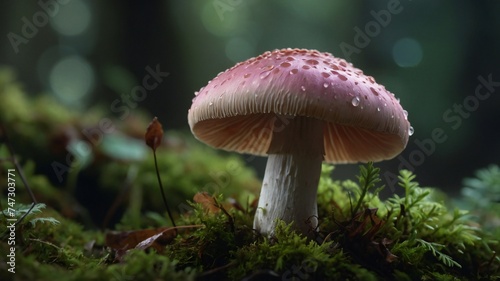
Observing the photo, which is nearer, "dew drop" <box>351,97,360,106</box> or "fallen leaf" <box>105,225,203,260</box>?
"dew drop" <box>351,97,360,106</box>

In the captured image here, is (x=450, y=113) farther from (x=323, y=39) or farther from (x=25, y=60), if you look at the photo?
(x=25, y=60)

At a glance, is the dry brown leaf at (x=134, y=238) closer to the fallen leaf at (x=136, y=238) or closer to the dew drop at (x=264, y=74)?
the fallen leaf at (x=136, y=238)

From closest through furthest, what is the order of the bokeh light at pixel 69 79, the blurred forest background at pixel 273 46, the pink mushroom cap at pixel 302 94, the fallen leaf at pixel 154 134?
the pink mushroom cap at pixel 302 94, the fallen leaf at pixel 154 134, the blurred forest background at pixel 273 46, the bokeh light at pixel 69 79

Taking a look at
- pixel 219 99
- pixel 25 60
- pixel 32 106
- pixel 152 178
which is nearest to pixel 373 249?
pixel 219 99

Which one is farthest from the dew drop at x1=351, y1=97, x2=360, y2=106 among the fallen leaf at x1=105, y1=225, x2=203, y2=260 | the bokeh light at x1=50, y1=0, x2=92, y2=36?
the bokeh light at x1=50, y1=0, x2=92, y2=36

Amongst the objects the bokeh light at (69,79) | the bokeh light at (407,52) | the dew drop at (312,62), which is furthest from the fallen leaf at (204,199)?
the bokeh light at (69,79)

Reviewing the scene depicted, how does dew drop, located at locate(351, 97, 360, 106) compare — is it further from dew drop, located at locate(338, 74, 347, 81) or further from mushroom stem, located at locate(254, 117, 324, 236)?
mushroom stem, located at locate(254, 117, 324, 236)

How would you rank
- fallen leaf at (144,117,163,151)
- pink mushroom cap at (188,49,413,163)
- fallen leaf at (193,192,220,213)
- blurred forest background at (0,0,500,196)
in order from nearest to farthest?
pink mushroom cap at (188,49,413,163), fallen leaf at (144,117,163,151), fallen leaf at (193,192,220,213), blurred forest background at (0,0,500,196)

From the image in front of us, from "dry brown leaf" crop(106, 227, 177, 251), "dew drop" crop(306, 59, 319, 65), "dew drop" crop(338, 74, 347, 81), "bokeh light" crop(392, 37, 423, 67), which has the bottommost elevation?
"dry brown leaf" crop(106, 227, 177, 251)
